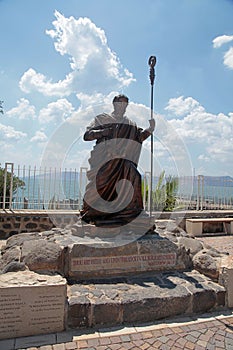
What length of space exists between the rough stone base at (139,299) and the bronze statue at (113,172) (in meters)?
1.06

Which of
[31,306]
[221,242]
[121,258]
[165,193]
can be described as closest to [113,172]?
[121,258]

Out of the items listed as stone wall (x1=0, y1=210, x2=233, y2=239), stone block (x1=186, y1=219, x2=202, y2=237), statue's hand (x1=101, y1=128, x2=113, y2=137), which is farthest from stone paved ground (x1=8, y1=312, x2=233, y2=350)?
stone block (x1=186, y1=219, x2=202, y2=237)

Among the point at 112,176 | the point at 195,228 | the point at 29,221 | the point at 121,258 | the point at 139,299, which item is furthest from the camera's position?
the point at 195,228

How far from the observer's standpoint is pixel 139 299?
2844 millimetres

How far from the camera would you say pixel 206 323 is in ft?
9.23

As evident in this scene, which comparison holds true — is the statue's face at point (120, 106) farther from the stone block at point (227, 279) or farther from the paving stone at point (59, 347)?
the paving stone at point (59, 347)

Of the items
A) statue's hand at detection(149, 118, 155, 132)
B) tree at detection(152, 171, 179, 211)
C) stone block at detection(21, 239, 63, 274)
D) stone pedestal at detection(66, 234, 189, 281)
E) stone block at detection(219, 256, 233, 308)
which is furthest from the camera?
tree at detection(152, 171, 179, 211)

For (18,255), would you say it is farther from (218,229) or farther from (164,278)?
(218,229)

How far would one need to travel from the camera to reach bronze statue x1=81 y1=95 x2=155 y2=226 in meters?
4.12

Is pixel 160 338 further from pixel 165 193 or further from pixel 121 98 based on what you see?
pixel 165 193

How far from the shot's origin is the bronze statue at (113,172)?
4.12m

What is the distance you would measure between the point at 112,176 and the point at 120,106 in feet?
3.92

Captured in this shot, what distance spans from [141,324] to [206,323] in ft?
2.28

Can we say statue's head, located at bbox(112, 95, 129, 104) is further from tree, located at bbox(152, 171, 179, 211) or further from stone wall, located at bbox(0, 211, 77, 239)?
tree, located at bbox(152, 171, 179, 211)
